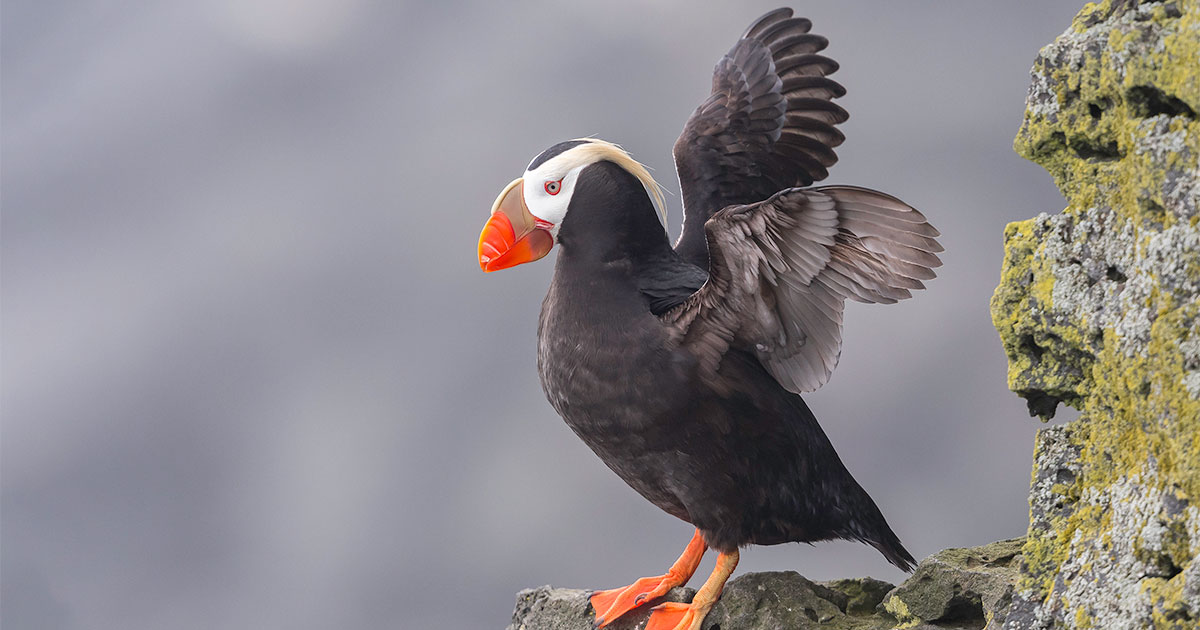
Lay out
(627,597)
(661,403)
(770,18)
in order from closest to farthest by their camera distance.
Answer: (661,403) < (627,597) < (770,18)

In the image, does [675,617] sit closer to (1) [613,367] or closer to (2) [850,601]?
(2) [850,601]

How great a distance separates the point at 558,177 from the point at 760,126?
98cm

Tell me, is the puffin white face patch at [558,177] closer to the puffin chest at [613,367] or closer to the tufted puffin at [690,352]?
the tufted puffin at [690,352]

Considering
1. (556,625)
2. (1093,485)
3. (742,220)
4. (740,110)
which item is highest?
(740,110)

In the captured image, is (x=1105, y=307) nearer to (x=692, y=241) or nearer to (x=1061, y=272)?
(x=1061, y=272)

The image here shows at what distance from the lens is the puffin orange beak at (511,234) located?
3406 millimetres

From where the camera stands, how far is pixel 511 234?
11.2 ft

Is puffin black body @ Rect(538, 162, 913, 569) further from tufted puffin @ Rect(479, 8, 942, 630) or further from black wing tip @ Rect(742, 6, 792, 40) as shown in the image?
black wing tip @ Rect(742, 6, 792, 40)

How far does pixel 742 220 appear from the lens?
9.70 ft

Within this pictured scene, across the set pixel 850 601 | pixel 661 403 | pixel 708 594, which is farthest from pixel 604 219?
pixel 850 601

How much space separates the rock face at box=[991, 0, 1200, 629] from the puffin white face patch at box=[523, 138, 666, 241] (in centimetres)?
126

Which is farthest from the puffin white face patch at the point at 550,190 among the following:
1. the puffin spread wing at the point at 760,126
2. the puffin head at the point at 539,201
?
the puffin spread wing at the point at 760,126

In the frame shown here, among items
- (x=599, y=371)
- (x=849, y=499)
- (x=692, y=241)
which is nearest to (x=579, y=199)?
(x=599, y=371)

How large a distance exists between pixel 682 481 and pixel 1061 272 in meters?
1.27
